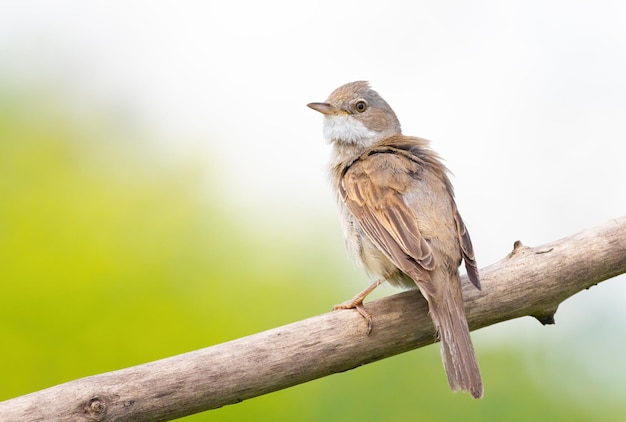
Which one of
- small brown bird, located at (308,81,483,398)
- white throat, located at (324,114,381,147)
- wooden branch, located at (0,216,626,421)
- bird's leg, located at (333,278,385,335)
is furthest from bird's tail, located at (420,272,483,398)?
white throat, located at (324,114,381,147)

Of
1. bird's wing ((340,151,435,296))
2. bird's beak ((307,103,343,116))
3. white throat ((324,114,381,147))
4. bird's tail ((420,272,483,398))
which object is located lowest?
bird's tail ((420,272,483,398))

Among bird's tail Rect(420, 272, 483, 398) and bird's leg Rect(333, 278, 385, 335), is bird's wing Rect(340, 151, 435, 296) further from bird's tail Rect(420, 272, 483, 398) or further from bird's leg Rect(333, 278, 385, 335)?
bird's leg Rect(333, 278, 385, 335)

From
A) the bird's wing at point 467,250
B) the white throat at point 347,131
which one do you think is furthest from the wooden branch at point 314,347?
the white throat at point 347,131

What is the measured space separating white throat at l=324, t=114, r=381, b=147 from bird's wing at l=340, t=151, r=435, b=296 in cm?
46

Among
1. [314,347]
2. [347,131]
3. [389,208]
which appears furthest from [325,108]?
[314,347]

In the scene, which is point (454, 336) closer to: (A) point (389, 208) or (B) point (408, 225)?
(B) point (408, 225)

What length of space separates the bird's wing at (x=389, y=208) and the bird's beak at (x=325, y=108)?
80 centimetres

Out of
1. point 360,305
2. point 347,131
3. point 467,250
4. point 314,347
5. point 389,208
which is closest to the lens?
point 314,347

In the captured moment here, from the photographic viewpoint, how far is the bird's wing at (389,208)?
5.22 metres

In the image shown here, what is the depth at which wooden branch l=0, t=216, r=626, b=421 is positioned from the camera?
4520 millimetres

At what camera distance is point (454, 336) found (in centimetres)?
496

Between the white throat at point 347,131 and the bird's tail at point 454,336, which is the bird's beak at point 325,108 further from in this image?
the bird's tail at point 454,336

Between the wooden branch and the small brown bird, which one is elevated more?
the small brown bird

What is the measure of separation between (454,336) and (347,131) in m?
2.23
